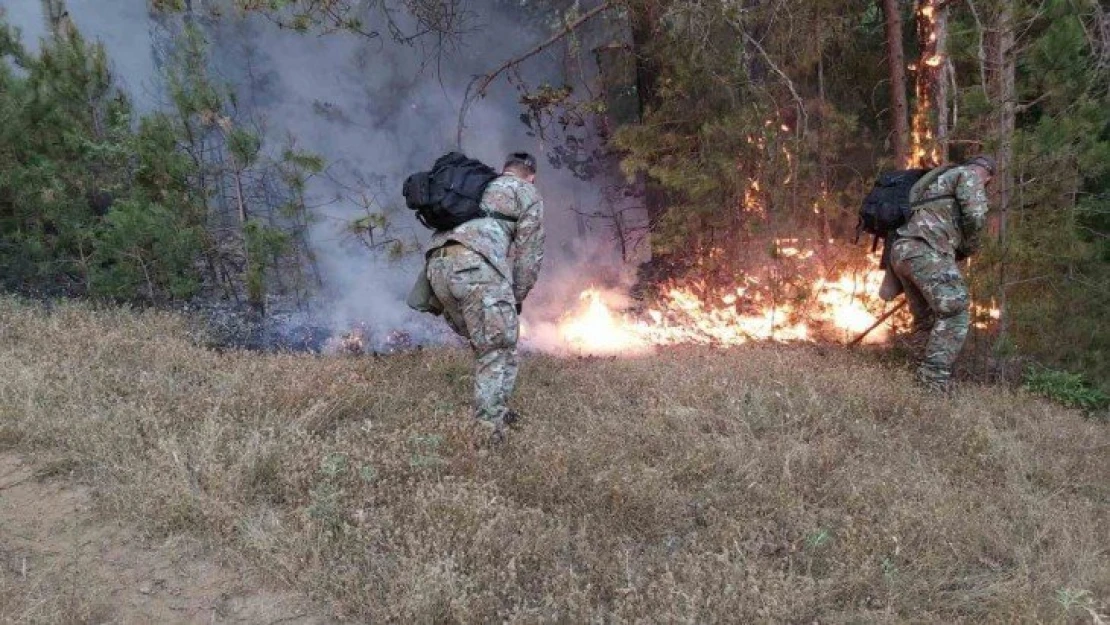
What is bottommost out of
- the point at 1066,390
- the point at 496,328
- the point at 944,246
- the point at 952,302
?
the point at 1066,390

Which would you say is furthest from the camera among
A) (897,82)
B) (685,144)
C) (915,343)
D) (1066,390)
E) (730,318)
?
(685,144)

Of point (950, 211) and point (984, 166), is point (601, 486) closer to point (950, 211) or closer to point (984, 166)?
point (950, 211)

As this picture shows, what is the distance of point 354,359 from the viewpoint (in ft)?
21.1

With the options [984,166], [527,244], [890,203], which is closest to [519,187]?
[527,244]

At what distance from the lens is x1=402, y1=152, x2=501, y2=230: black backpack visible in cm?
481

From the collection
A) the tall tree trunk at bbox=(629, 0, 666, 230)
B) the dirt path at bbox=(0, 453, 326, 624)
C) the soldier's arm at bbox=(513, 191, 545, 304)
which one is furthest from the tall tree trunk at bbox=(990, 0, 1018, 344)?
the dirt path at bbox=(0, 453, 326, 624)

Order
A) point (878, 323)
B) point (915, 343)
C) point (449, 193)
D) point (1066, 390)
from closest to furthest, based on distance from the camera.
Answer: point (449, 193)
point (1066, 390)
point (915, 343)
point (878, 323)

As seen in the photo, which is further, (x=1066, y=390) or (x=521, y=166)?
(x=1066, y=390)

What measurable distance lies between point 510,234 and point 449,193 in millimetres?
503

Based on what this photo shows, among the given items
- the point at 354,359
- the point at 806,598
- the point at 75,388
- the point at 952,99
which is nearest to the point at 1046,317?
the point at 952,99

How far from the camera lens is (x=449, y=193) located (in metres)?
4.82

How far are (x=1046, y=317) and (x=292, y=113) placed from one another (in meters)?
8.58

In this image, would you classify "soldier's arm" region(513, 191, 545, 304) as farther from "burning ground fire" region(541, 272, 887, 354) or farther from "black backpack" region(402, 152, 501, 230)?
"burning ground fire" region(541, 272, 887, 354)

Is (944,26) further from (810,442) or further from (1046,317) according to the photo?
(810,442)
